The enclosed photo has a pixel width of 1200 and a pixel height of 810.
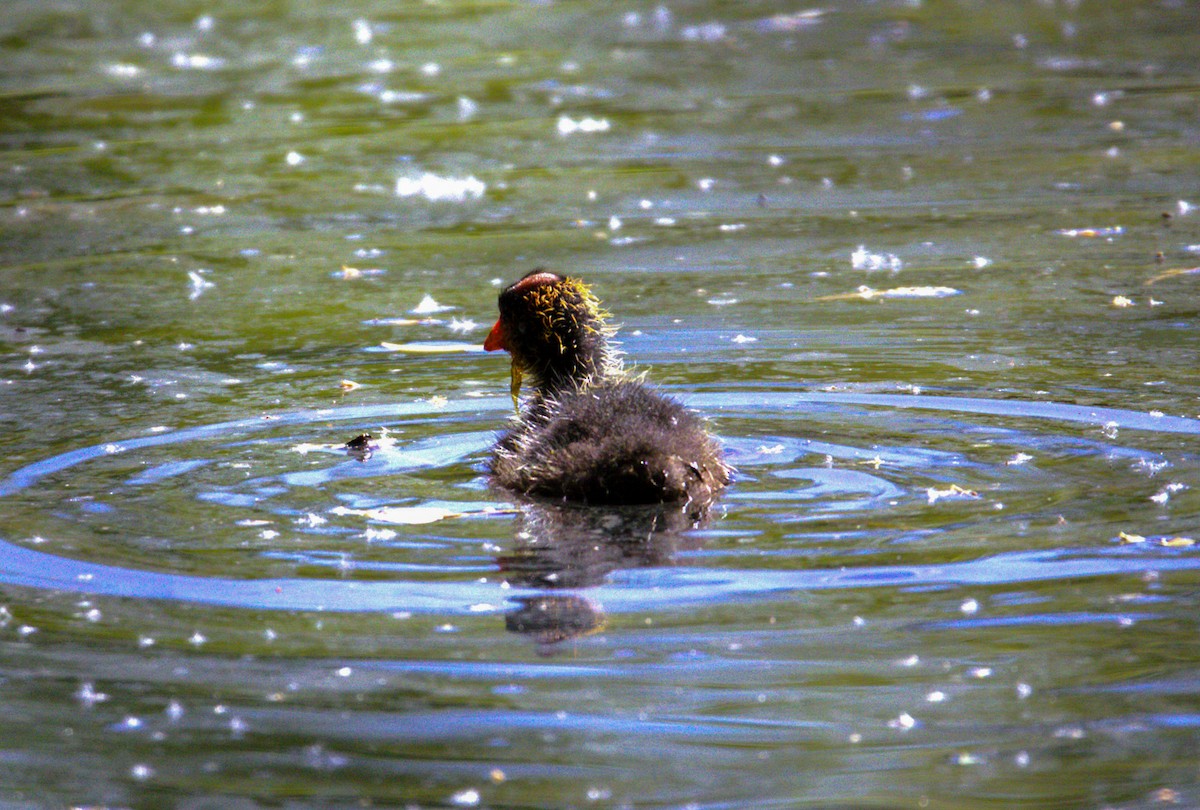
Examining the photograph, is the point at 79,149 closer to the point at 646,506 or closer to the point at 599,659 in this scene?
the point at 646,506

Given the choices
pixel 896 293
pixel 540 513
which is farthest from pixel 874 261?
pixel 540 513

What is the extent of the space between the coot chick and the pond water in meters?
0.15

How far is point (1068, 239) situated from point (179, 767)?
8122 millimetres

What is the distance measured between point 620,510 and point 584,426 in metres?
0.42

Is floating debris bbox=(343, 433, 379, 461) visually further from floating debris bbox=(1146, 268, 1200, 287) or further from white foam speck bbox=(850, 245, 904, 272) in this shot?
floating debris bbox=(1146, 268, 1200, 287)

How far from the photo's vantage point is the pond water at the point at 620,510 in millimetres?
4582

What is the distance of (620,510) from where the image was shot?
6.43 metres

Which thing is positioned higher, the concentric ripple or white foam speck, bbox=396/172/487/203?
white foam speck, bbox=396/172/487/203

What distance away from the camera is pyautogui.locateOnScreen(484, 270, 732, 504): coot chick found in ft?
21.0

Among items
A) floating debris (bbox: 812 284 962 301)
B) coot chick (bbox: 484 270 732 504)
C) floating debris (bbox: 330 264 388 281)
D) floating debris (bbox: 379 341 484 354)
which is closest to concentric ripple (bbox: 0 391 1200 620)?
coot chick (bbox: 484 270 732 504)

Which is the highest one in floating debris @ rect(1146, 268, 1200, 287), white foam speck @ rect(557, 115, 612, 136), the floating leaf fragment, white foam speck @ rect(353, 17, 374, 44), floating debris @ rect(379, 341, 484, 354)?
white foam speck @ rect(353, 17, 374, 44)

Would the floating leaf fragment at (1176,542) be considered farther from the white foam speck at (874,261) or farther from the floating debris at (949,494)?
the white foam speck at (874,261)

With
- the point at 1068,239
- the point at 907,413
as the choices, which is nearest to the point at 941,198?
the point at 1068,239

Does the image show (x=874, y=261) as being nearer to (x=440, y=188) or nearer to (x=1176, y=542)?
(x=440, y=188)
